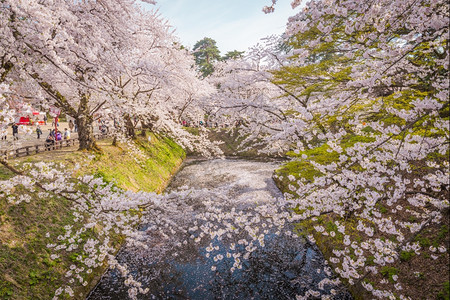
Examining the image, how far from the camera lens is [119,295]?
6.62 metres

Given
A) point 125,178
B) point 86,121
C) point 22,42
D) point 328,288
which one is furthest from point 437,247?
point 86,121

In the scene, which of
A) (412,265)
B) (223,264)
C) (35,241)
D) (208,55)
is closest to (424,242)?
(412,265)

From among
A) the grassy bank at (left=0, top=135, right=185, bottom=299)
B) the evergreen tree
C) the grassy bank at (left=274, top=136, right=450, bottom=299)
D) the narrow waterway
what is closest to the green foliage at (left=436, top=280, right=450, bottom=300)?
the grassy bank at (left=274, top=136, right=450, bottom=299)

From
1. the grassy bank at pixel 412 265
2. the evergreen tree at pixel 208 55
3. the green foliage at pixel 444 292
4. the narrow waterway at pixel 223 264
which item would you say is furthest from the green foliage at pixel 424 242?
the evergreen tree at pixel 208 55

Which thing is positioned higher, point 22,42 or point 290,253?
point 22,42

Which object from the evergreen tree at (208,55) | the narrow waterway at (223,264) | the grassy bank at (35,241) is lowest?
the narrow waterway at (223,264)

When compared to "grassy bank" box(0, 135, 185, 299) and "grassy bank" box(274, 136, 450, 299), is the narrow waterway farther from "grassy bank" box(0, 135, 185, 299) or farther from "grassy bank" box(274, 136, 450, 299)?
"grassy bank" box(0, 135, 185, 299)

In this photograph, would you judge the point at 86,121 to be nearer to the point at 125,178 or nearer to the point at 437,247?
the point at 125,178

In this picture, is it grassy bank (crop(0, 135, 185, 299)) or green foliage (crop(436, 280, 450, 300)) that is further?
grassy bank (crop(0, 135, 185, 299))

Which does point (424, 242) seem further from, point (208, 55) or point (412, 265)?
point (208, 55)

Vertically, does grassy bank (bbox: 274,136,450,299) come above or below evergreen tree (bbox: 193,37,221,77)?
below

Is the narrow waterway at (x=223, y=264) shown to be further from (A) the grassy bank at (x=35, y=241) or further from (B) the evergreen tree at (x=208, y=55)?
(B) the evergreen tree at (x=208, y=55)

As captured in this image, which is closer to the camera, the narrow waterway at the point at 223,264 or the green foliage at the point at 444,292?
the green foliage at the point at 444,292

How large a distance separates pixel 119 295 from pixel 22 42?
752 centimetres
